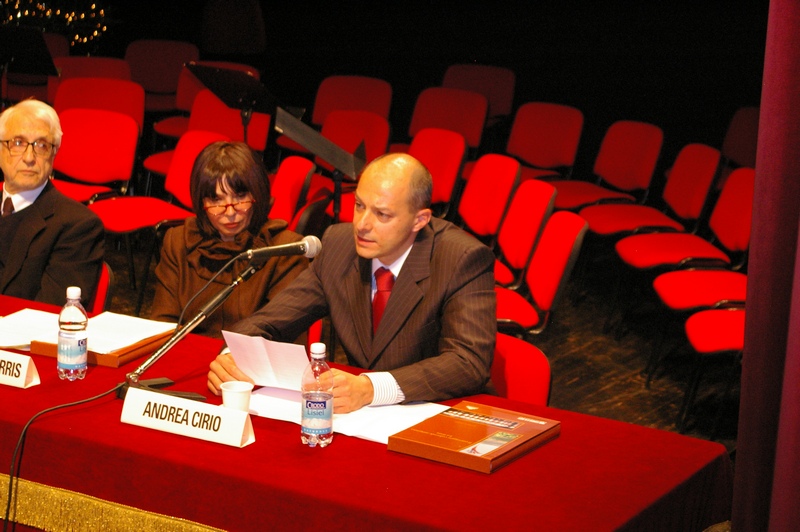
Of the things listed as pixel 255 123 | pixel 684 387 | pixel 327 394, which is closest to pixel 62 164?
pixel 255 123

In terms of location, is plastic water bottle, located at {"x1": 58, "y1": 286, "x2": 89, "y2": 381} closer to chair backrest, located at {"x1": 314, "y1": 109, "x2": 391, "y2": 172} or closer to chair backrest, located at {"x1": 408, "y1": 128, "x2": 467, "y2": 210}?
chair backrest, located at {"x1": 408, "y1": 128, "x2": 467, "y2": 210}

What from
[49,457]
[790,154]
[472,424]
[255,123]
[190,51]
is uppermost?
[190,51]

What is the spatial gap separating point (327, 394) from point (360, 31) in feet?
25.8

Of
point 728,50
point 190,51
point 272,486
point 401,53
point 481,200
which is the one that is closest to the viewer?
point 272,486

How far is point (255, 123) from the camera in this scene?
6.75 m

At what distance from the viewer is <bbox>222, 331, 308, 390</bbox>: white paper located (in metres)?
2.37

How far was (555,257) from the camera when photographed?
13.4 ft

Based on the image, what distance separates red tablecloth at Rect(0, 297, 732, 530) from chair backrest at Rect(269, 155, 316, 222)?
266 cm

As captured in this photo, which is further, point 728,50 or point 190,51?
point 190,51

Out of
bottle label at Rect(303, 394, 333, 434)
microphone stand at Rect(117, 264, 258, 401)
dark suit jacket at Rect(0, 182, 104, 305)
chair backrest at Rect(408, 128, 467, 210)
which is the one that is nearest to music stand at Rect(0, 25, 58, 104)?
chair backrest at Rect(408, 128, 467, 210)

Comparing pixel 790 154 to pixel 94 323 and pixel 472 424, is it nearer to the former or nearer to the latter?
pixel 472 424

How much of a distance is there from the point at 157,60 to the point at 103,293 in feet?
17.6

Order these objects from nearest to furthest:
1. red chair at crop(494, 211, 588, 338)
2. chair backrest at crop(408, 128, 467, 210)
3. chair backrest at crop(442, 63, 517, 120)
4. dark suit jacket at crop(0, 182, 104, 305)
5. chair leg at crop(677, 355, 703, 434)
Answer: dark suit jacket at crop(0, 182, 104, 305) → red chair at crop(494, 211, 588, 338) → chair leg at crop(677, 355, 703, 434) → chair backrest at crop(408, 128, 467, 210) → chair backrest at crop(442, 63, 517, 120)

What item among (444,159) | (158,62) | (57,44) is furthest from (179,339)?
(57,44)
